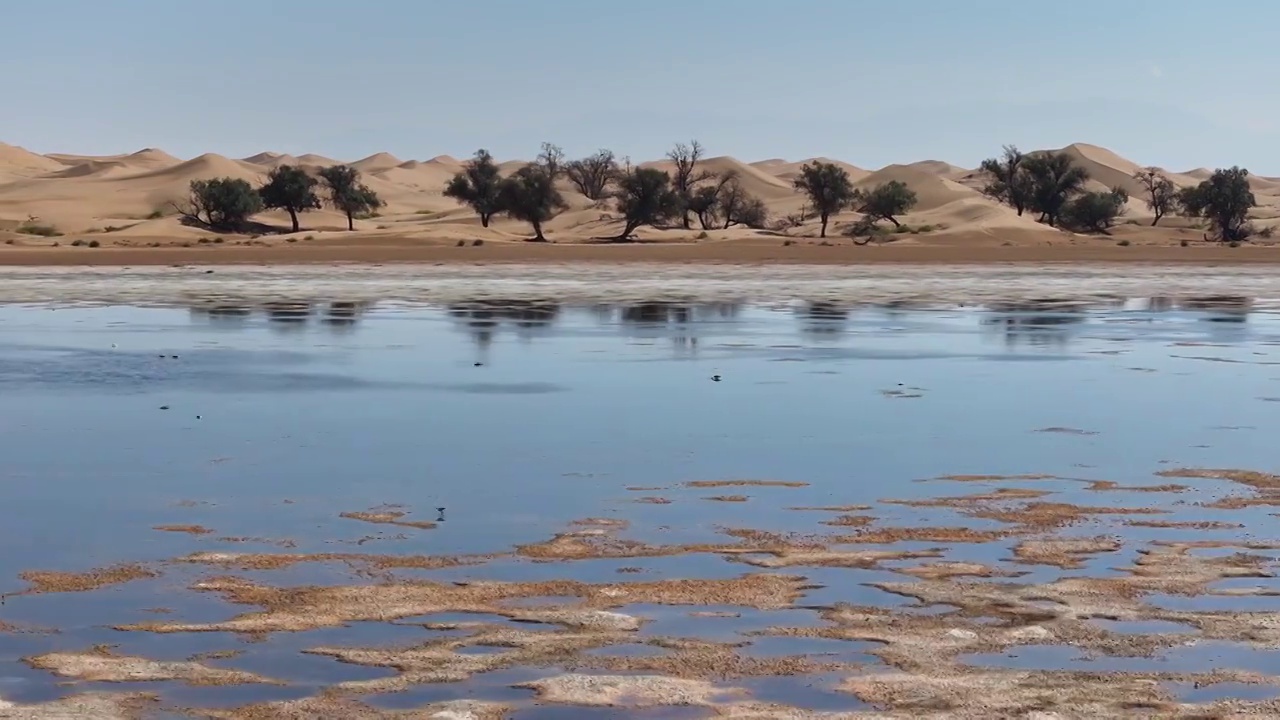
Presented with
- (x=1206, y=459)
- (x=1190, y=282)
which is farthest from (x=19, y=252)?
(x=1206, y=459)

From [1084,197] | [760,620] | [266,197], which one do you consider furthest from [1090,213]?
[760,620]

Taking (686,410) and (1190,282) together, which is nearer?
(686,410)

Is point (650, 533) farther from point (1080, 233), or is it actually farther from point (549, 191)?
point (1080, 233)

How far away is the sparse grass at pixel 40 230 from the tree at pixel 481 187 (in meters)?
21.0

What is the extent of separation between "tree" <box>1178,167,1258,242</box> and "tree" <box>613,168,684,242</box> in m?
27.4

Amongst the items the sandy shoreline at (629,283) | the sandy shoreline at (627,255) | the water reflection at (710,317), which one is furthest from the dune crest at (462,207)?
the water reflection at (710,317)

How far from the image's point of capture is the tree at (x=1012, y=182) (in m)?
104

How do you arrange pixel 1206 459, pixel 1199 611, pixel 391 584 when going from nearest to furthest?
pixel 1199 611
pixel 391 584
pixel 1206 459

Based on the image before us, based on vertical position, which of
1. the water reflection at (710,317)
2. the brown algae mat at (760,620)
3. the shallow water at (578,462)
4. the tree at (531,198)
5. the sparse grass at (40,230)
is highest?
the tree at (531,198)

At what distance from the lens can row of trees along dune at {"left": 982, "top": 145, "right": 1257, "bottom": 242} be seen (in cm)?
8938

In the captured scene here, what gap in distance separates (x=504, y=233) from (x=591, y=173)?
3980 centimetres

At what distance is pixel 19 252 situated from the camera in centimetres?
6338

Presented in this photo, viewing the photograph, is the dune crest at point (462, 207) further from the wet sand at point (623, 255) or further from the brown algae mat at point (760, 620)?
the brown algae mat at point (760, 620)

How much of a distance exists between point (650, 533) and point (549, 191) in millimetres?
77933
